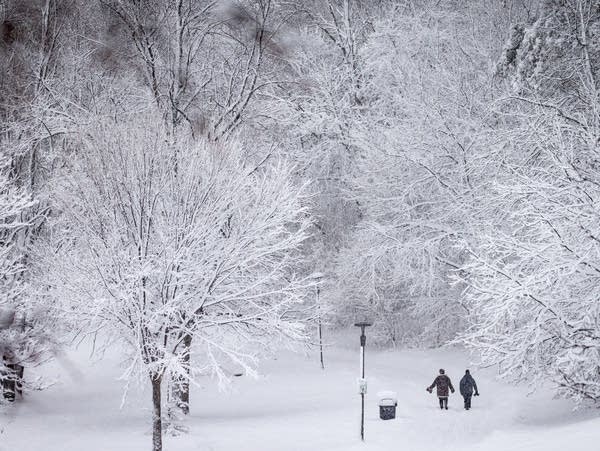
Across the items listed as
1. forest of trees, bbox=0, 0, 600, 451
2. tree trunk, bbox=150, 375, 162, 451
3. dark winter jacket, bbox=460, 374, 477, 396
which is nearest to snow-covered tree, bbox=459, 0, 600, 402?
forest of trees, bbox=0, 0, 600, 451

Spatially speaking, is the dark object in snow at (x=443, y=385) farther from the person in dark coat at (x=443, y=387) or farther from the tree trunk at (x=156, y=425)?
the tree trunk at (x=156, y=425)

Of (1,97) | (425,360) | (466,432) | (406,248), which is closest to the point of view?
(1,97)

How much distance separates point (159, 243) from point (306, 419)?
263 inches

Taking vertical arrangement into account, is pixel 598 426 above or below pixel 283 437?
above

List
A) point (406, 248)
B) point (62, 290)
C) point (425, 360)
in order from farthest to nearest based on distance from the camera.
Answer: point (425, 360), point (406, 248), point (62, 290)

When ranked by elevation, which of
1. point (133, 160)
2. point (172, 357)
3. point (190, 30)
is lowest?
point (172, 357)

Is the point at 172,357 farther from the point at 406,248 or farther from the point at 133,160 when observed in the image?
the point at 406,248

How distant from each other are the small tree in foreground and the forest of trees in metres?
0.06

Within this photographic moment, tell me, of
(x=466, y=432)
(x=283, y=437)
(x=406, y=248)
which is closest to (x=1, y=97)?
(x=283, y=437)

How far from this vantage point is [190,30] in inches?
739

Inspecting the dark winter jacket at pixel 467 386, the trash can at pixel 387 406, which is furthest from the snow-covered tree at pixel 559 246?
the trash can at pixel 387 406

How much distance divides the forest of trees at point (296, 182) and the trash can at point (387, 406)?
109 inches

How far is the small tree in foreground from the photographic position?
12.3 meters

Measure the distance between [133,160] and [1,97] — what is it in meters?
10.5
